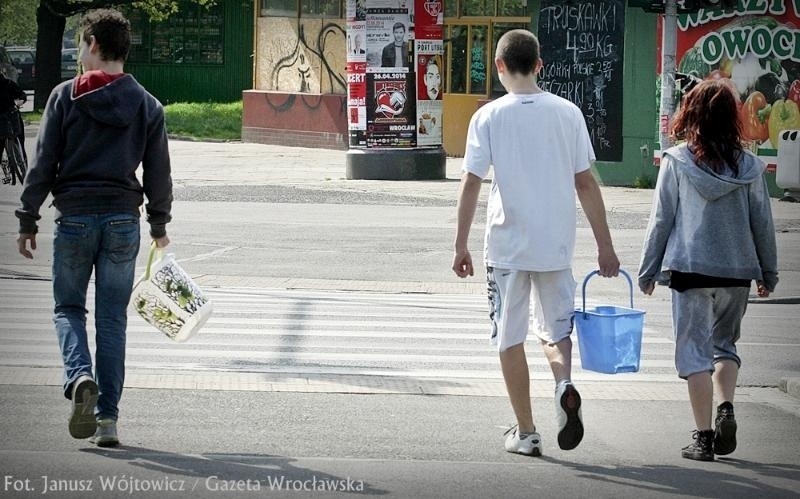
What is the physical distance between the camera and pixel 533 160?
5910mm

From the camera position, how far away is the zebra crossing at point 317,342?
8.30m

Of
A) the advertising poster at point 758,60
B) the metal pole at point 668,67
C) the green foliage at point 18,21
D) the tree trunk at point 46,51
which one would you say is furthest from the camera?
the green foliage at point 18,21

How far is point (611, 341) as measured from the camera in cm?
606

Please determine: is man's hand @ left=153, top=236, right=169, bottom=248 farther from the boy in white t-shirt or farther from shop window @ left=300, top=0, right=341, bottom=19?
shop window @ left=300, top=0, right=341, bottom=19

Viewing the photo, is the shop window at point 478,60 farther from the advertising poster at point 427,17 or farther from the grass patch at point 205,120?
the grass patch at point 205,120

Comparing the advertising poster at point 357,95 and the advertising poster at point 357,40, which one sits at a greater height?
the advertising poster at point 357,40

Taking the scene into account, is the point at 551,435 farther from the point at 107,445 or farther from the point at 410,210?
the point at 410,210

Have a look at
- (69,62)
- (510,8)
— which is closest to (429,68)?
(510,8)

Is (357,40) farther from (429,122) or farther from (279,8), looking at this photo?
(279,8)

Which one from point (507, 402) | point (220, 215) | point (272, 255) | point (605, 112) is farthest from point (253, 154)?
point (507, 402)

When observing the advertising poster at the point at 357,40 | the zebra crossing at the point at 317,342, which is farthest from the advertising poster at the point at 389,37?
the zebra crossing at the point at 317,342

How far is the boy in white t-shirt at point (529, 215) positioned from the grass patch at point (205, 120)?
2775cm

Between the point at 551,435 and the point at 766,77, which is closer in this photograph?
the point at 551,435

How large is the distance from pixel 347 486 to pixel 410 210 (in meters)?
13.6
